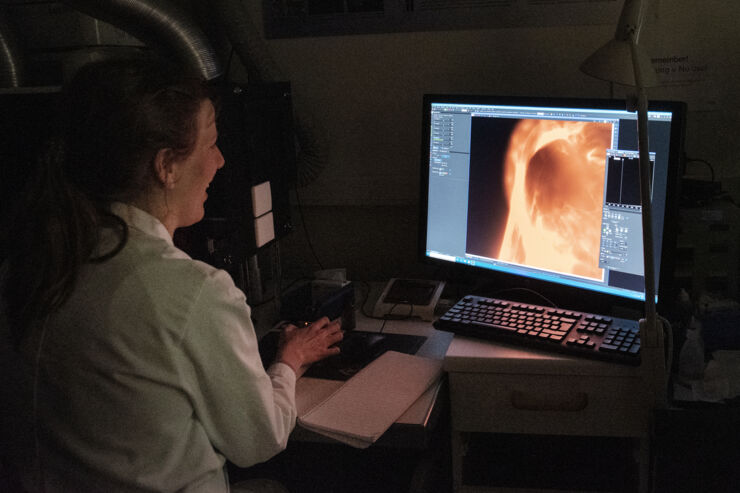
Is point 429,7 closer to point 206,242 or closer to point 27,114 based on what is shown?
point 206,242

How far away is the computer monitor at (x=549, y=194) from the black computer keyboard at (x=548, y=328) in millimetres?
75

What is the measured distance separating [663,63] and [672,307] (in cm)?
63

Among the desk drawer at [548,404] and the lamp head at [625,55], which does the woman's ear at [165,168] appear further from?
the lamp head at [625,55]

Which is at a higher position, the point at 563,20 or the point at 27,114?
the point at 563,20

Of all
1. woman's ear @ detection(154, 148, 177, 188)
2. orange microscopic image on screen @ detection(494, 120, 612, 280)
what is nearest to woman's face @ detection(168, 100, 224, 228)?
woman's ear @ detection(154, 148, 177, 188)

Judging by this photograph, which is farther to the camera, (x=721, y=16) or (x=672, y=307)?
(x=721, y=16)

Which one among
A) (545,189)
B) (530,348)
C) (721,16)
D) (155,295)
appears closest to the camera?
(155,295)

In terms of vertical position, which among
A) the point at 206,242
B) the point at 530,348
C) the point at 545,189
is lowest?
the point at 530,348

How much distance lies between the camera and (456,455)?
1.39m

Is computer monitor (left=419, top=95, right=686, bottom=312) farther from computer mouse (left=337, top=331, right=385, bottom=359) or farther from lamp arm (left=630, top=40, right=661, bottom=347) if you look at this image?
computer mouse (left=337, top=331, right=385, bottom=359)

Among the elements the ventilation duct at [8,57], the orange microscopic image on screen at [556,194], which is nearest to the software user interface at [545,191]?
the orange microscopic image on screen at [556,194]

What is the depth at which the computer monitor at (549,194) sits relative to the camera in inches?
51.5

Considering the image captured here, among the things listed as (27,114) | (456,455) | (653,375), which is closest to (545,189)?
(653,375)

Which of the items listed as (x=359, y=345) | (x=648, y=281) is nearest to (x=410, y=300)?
(x=359, y=345)
